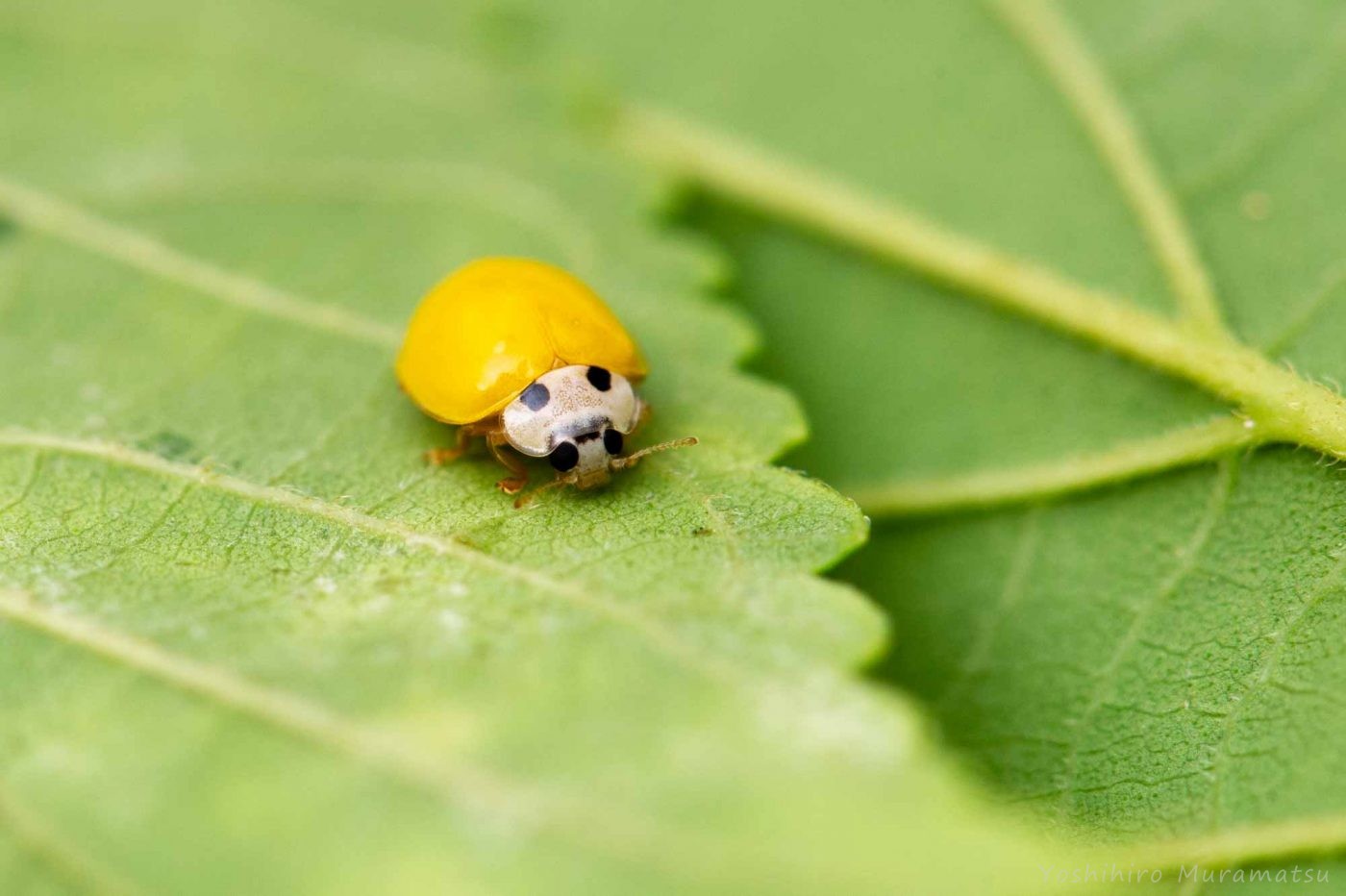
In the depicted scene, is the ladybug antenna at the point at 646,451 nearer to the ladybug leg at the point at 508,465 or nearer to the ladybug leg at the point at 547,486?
the ladybug leg at the point at 547,486

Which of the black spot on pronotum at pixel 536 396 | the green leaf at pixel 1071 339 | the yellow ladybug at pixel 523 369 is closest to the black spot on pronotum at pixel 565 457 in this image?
the yellow ladybug at pixel 523 369

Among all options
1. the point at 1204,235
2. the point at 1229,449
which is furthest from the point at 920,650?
the point at 1204,235

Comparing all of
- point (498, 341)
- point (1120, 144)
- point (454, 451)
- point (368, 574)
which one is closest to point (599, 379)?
point (498, 341)

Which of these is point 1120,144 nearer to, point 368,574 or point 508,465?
point 508,465

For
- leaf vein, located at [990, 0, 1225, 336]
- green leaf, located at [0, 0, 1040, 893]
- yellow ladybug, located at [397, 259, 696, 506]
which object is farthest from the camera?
leaf vein, located at [990, 0, 1225, 336]

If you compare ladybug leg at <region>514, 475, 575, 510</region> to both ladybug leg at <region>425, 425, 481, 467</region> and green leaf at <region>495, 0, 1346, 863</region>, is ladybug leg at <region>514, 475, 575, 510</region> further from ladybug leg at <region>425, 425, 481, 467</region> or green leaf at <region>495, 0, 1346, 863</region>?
green leaf at <region>495, 0, 1346, 863</region>

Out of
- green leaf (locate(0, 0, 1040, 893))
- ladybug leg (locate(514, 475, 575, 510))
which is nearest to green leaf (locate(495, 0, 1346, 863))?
green leaf (locate(0, 0, 1040, 893))
